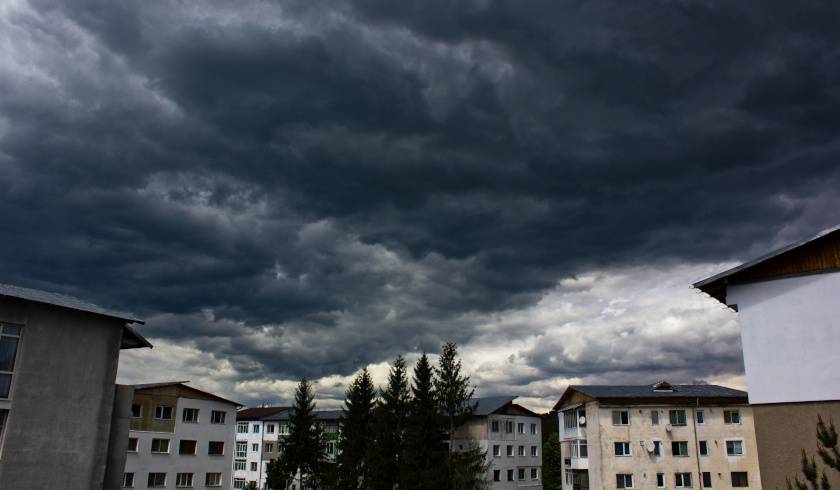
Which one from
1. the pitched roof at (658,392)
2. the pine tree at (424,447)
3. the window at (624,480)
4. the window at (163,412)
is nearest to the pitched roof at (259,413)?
the window at (163,412)

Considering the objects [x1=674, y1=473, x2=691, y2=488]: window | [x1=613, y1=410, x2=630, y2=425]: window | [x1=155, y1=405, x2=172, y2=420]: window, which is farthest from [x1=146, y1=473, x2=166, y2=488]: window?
[x1=674, y1=473, x2=691, y2=488]: window

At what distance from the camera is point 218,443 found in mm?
57531

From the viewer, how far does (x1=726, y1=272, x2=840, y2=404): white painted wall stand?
18812 mm

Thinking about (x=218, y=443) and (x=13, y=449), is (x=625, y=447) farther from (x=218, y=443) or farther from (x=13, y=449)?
(x=13, y=449)

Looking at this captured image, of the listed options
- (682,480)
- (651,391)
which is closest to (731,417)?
(651,391)

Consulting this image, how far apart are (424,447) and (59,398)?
3421 cm

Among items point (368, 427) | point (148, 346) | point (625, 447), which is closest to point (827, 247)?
point (148, 346)

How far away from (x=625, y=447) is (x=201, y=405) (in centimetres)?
3884

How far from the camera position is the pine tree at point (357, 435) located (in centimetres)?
5662

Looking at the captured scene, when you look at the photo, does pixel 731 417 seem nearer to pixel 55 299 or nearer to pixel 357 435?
pixel 357 435

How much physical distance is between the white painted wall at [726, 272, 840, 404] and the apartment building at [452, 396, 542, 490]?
46233 mm

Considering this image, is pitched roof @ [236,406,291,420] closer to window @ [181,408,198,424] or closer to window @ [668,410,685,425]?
window @ [181,408,198,424]

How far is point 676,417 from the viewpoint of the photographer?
53.0 meters

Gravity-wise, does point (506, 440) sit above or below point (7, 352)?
below
